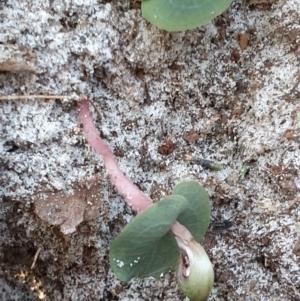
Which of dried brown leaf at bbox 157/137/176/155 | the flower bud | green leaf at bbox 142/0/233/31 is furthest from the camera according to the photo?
dried brown leaf at bbox 157/137/176/155

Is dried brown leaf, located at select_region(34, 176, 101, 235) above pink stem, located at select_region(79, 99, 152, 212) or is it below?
below

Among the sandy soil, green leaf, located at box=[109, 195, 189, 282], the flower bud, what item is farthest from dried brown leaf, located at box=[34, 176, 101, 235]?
the flower bud

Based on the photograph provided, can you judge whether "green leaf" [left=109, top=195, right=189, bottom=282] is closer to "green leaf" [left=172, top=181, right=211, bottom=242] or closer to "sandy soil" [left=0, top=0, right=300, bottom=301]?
"green leaf" [left=172, top=181, right=211, bottom=242]

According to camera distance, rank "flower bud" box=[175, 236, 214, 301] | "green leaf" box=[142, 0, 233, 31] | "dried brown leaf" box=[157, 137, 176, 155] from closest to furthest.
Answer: "flower bud" box=[175, 236, 214, 301]
"green leaf" box=[142, 0, 233, 31]
"dried brown leaf" box=[157, 137, 176, 155]

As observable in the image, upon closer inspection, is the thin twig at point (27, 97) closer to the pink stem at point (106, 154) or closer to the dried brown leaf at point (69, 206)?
the pink stem at point (106, 154)

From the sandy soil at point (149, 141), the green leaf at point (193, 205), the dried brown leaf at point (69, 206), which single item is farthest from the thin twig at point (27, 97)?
the green leaf at point (193, 205)

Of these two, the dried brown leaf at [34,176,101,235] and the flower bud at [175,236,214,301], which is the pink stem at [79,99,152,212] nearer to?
the dried brown leaf at [34,176,101,235]

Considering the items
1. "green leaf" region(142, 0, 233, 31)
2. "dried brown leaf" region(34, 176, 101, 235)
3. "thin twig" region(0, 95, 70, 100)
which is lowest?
"dried brown leaf" region(34, 176, 101, 235)

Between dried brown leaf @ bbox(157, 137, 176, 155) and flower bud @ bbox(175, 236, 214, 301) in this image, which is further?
dried brown leaf @ bbox(157, 137, 176, 155)
